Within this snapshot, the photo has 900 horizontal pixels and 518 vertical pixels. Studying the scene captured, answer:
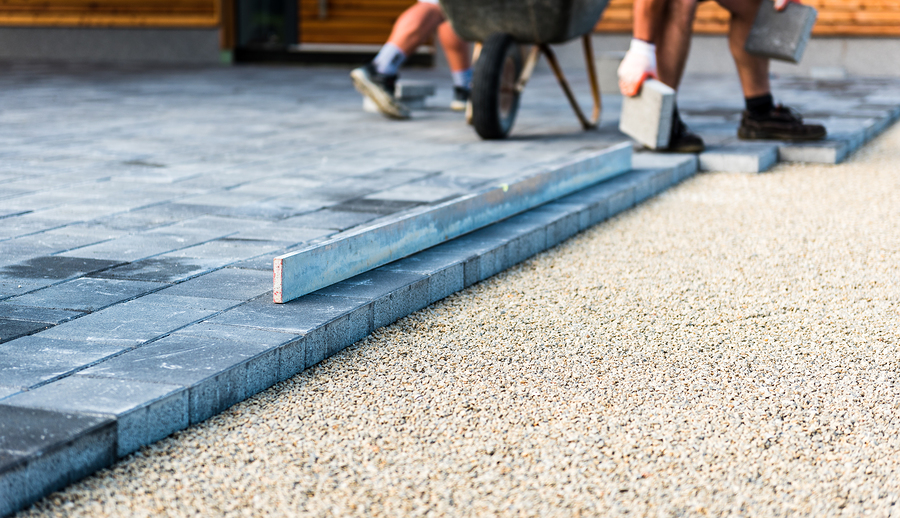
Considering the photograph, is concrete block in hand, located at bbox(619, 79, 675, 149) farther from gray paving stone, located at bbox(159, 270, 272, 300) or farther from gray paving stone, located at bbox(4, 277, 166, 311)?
gray paving stone, located at bbox(4, 277, 166, 311)

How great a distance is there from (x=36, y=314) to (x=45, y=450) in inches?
26.9

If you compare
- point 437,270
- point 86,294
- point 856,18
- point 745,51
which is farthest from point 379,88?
point 856,18

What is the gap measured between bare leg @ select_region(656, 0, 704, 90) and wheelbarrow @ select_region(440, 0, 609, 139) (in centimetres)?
43

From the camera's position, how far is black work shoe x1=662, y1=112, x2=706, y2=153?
4.64 metres

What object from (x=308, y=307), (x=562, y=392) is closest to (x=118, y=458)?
(x=308, y=307)

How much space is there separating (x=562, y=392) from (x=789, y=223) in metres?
1.94

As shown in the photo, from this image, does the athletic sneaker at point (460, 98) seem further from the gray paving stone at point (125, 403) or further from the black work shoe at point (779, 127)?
the gray paving stone at point (125, 403)

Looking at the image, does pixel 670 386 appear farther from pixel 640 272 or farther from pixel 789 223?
pixel 789 223

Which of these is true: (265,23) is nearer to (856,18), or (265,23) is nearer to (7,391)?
(856,18)

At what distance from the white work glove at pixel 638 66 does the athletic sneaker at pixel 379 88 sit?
1600 mm

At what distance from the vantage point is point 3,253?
251cm

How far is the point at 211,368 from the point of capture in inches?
67.9

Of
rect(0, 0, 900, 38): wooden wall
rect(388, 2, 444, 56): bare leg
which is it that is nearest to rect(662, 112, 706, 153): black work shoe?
rect(388, 2, 444, 56): bare leg

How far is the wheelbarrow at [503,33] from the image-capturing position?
184 inches
